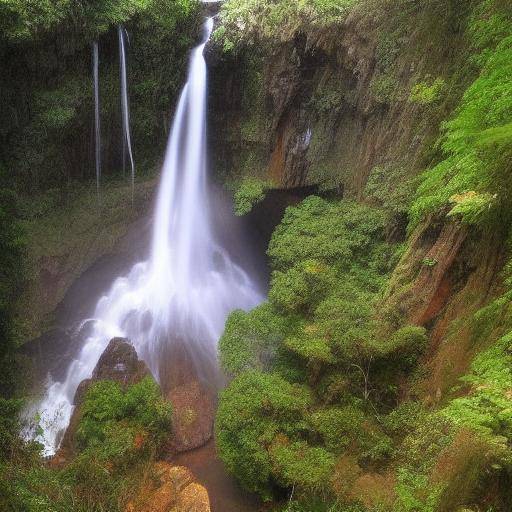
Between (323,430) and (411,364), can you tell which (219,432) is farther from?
(411,364)

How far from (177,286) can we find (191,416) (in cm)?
635

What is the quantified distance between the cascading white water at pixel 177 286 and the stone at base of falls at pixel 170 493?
3.42 meters

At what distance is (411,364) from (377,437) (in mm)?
1542

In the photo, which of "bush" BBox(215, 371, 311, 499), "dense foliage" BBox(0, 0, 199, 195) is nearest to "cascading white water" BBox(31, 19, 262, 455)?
"dense foliage" BBox(0, 0, 199, 195)

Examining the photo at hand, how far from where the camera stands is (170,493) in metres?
9.56

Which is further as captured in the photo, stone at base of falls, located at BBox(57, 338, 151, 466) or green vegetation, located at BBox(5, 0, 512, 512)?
stone at base of falls, located at BBox(57, 338, 151, 466)

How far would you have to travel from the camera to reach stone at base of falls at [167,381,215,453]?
11016 mm

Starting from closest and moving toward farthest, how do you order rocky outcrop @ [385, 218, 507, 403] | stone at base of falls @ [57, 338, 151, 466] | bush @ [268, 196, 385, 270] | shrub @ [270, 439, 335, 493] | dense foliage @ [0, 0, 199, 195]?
rocky outcrop @ [385, 218, 507, 403]
shrub @ [270, 439, 335, 493]
bush @ [268, 196, 385, 270]
stone at base of falls @ [57, 338, 151, 466]
dense foliage @ [0, 0, 199, 195]

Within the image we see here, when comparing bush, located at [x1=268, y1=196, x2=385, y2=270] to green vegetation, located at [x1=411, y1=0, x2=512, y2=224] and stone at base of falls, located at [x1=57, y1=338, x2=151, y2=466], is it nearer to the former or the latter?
green vegetation, located at [x1=411, y1=0, x2=512, y2=224]

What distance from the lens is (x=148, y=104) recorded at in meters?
18.0

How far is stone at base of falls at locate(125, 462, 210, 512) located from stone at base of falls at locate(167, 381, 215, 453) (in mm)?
768

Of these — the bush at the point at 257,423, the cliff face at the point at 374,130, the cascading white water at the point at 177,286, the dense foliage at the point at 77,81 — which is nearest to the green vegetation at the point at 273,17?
the cliff face at the point at 374,130

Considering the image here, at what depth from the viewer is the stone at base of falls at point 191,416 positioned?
11.0 meters

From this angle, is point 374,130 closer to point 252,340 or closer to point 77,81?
point 252,340
